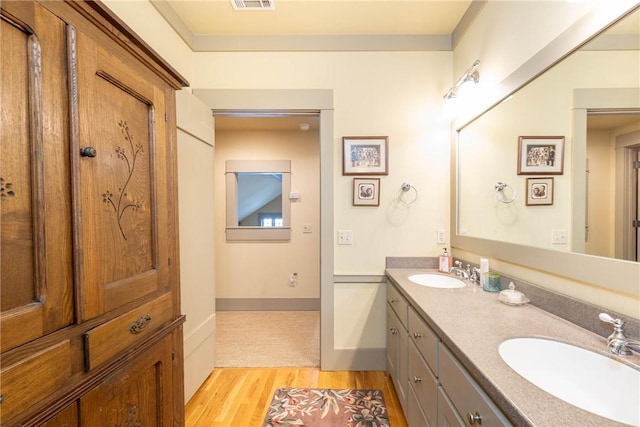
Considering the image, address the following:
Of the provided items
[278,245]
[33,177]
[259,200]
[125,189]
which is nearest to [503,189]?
[125,189]

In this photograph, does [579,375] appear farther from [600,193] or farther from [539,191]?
[539,191]

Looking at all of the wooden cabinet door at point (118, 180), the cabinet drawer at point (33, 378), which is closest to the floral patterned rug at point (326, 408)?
the wooden cabinet door at point (118, 180)

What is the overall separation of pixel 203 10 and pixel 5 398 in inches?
92.4

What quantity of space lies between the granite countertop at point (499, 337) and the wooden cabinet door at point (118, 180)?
120 cm

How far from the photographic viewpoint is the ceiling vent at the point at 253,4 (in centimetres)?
181

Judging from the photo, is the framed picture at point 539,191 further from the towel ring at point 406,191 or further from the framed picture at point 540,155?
the towel ring at point 406,191

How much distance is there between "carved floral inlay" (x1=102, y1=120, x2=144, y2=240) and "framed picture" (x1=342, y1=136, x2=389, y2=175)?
1536 millimetres

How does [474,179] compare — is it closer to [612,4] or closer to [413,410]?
[612,4]

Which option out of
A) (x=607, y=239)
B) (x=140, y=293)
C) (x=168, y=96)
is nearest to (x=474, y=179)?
(x=607, y=239)

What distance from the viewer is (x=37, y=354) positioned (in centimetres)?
65

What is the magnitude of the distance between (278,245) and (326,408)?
2.12 m

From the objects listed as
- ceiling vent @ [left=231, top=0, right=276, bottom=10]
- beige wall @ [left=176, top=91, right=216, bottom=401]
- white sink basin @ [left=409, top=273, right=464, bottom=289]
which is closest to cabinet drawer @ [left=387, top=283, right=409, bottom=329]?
white sink basin @ [left=409, top=273, right=464, bottom=289]

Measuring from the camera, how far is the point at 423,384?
4.22 ft

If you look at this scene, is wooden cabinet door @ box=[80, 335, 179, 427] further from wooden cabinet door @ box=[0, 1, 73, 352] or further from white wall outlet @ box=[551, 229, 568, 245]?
white wall outlet @ box=[551, 229, 568, 245]
